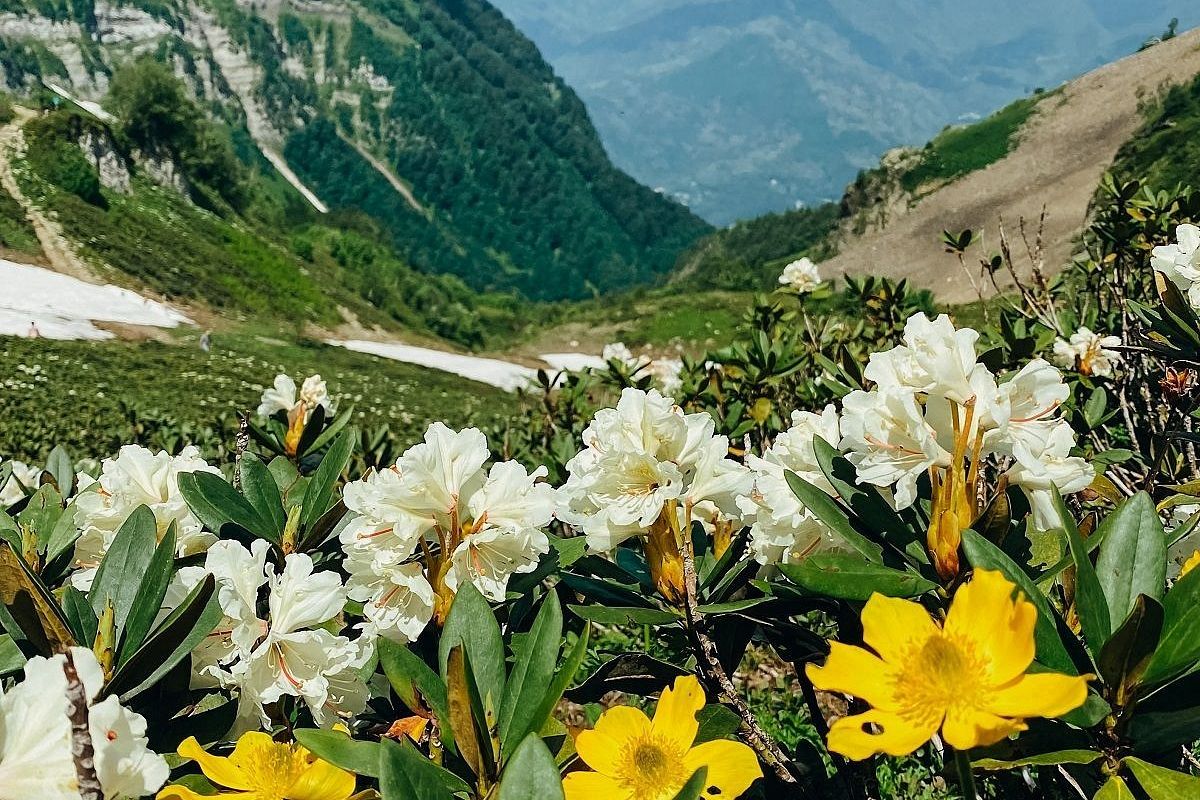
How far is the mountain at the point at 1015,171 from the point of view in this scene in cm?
3145

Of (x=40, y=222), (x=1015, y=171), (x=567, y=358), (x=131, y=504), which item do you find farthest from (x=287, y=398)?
(x=1015, y=171)

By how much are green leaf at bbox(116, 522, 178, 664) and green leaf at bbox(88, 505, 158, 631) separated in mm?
27

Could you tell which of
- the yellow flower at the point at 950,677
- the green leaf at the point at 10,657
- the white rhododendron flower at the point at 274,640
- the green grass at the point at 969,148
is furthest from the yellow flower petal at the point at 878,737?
the green grass at the point at 969,148

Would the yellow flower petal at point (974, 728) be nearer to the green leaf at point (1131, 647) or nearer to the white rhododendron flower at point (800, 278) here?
the green leaf at point (1131, 647)

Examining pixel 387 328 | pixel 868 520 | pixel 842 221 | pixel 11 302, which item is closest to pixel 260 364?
pixel 11 302

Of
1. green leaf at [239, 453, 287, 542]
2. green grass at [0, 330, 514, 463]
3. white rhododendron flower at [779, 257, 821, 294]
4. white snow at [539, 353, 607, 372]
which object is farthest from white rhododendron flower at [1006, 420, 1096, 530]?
white snow at [539, 353, 607, 372]

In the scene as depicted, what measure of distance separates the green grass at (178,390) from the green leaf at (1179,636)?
4455 mm

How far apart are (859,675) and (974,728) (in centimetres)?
10

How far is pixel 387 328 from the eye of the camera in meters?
31.9

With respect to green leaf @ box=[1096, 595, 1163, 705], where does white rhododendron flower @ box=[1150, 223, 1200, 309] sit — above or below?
above

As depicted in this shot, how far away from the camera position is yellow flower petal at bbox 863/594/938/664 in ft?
2.37

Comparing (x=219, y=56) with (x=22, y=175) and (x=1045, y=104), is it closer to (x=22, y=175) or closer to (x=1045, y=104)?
(x=22, y=175)

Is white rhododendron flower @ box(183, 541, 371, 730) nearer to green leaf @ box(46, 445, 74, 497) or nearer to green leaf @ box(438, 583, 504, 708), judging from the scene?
green leaf @ box(438, 583, 504, 708)

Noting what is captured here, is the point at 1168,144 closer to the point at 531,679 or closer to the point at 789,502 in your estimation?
the point at 789,502
